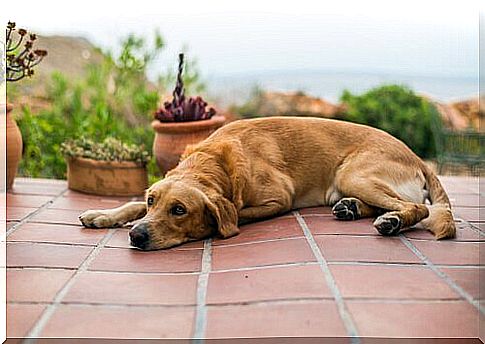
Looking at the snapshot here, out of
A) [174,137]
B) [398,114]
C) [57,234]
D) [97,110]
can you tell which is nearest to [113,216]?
[57,234]

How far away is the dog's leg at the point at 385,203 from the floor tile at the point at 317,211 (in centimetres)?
13

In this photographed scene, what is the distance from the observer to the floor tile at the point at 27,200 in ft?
12.1

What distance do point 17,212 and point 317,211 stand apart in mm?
1517

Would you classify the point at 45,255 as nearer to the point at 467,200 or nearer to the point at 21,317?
the point at 21,317

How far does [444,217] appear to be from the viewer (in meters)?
2.98

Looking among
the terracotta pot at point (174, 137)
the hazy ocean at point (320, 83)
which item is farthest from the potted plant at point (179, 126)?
the hazy ocean at point (320, 83)

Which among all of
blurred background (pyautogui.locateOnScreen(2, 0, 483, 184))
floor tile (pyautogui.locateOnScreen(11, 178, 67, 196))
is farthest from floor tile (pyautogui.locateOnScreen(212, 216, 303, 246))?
blurred background (pyautogui.locateOnScreen(2, 0, 483, 184))

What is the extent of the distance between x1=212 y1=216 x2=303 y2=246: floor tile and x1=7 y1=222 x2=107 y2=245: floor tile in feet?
1.82

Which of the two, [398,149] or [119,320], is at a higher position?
[398,149]

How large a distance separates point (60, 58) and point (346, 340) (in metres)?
5.88

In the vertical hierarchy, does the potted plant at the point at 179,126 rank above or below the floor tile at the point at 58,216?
above

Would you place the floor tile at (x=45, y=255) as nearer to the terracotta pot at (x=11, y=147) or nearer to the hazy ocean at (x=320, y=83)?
the terracotta pot at (x=11, y=147)

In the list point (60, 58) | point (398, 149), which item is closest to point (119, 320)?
point (398, 149)

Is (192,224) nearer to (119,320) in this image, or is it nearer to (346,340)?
(119,320)
